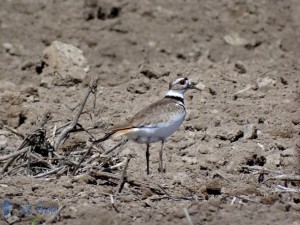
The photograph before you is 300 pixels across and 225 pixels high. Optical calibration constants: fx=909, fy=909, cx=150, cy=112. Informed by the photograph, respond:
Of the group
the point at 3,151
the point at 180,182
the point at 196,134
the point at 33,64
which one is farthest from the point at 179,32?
the point at 180,182

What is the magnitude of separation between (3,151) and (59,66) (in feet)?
7.44

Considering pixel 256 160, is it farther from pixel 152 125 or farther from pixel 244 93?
pixel 244 93

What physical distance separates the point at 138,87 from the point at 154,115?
6.68 feet

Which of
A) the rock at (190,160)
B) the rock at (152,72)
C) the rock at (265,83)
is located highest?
the rock at (265,83)

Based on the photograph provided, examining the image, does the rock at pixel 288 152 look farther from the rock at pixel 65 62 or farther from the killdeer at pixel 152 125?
the rock at pixel 65 62

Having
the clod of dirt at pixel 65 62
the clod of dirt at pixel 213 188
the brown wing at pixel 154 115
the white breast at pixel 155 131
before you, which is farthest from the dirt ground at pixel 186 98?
the brown wing at pixel 154 115

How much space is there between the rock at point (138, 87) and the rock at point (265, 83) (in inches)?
48.2

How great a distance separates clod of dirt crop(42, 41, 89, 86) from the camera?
411 inches

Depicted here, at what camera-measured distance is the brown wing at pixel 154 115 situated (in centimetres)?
777

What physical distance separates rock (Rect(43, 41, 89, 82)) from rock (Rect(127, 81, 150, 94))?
764mm

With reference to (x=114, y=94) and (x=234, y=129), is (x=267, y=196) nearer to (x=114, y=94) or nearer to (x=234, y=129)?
(x=234, y=129)

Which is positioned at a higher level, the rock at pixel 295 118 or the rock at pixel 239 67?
the rock at pixel 239 67

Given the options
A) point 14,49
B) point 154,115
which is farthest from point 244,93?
point 14,49

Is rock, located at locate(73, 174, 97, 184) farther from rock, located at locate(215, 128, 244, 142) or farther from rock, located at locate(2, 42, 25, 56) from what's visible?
→ rock, located at locate(2, 42, 25, 56)
